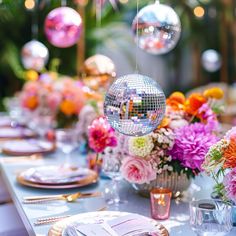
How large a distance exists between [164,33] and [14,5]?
3870mm

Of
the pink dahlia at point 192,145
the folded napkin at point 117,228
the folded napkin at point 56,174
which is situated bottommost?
the folded napkin at point 117,228

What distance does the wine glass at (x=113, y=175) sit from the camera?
1487 millimetres

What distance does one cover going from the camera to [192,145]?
4.56ft

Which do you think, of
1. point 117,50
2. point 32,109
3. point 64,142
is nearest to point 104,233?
point 64,142

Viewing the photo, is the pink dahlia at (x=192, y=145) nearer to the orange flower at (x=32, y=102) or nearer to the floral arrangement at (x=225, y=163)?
the floral arrangement at (x=225, y=163)

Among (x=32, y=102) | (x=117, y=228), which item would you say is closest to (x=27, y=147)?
(x=32, y=102)

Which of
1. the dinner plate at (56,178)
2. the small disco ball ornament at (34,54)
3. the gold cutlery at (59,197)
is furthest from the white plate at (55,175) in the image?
the small disco ball ornament at (34,54)

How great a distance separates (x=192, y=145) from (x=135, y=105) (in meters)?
0.24

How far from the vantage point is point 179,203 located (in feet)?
4.87

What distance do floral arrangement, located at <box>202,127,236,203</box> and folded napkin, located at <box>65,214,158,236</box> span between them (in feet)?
0.68

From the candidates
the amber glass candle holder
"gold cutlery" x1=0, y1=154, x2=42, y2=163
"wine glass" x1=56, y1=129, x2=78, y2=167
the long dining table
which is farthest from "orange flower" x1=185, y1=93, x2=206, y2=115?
"gold cutlery" x1=0, y1=154, x2=42, y2=163

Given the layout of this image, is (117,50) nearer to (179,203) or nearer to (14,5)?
(14,5)

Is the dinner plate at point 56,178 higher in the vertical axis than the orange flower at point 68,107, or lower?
lower

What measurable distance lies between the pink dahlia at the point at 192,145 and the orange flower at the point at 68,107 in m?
1.06
